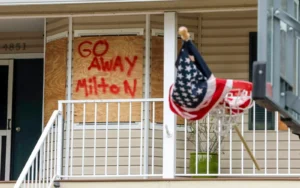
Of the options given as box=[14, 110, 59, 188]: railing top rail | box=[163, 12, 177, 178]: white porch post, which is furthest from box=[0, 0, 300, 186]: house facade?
box=[14, 110, 59, 188]: railing top rail

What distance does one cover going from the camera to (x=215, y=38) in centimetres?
1185

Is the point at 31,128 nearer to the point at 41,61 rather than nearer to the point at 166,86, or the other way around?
the point at 41,61

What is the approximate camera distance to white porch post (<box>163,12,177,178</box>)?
10562 millimetres

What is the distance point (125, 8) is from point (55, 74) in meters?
1.47

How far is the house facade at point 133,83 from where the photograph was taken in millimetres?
10781

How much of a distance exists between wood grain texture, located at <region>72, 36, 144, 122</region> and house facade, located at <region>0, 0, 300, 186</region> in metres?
0.01

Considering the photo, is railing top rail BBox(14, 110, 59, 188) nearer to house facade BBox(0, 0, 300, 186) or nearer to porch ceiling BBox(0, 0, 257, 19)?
house facade BBox(0, 0, 300, 186)

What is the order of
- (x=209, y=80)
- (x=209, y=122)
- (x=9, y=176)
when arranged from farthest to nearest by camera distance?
(x=9, y=176) → (x=209, y=122) → (x=209, y=80)

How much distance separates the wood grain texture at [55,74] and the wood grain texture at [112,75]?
0.59 ft

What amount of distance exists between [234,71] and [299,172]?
1533mm

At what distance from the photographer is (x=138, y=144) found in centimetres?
1129

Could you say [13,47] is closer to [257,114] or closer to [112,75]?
[112,75]

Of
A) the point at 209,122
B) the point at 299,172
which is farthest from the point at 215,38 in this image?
the point at 299,172

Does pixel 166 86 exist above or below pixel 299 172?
above
